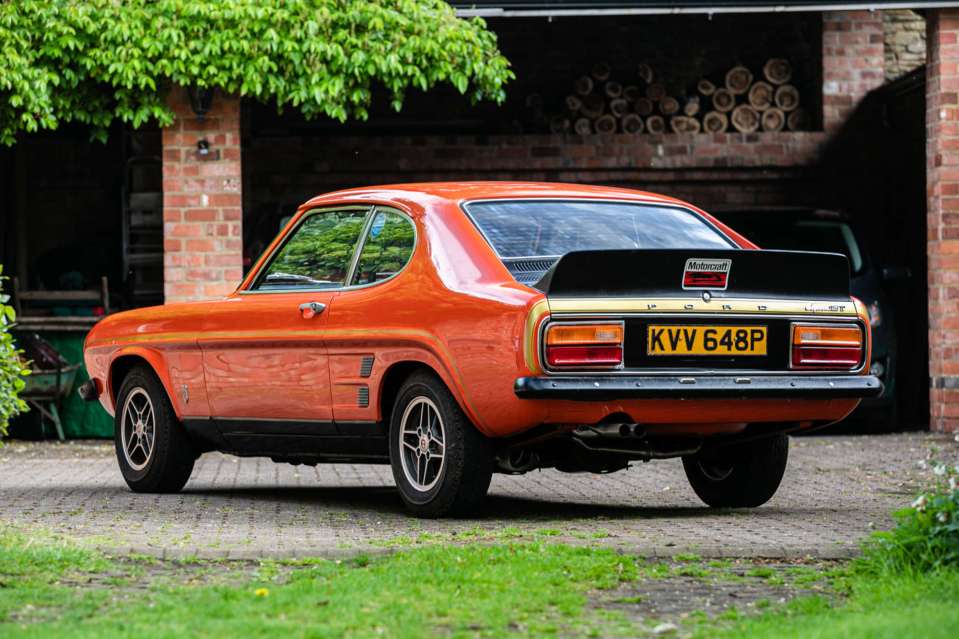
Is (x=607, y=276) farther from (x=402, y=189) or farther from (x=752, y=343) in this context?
(x=402, y=189)

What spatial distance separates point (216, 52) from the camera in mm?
13414

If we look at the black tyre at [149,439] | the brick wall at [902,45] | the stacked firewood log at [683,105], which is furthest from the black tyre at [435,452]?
the brick wall at [902,45]

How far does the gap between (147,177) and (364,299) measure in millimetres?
8873

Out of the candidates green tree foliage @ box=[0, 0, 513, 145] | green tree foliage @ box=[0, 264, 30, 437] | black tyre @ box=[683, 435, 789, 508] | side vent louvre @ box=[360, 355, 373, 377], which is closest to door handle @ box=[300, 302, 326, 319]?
side vent louvre @ box=[360, 355, 373, 377]

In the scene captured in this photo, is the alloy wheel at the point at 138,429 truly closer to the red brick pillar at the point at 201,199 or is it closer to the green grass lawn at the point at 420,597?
the green grass lawn at the point at 420,597

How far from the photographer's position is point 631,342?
6.99 metres

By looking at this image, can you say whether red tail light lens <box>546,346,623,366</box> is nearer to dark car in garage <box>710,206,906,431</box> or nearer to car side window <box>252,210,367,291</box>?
car side window <box>252,210,367,291</box>

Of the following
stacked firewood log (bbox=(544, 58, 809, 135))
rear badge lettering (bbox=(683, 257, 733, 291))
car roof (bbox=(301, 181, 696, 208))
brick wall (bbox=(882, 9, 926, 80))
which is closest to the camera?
rear badge lettering (bbox=(683, 257, 733, 291))

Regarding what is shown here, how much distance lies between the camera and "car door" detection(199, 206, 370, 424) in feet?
26.7

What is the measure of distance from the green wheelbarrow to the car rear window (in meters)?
7.75

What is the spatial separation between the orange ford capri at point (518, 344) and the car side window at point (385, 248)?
11 millimetres

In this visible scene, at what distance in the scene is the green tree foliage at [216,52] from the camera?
528 inches

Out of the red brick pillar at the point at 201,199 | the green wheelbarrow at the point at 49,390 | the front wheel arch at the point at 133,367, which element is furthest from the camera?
the green wheelbarrow at the point at 49,390

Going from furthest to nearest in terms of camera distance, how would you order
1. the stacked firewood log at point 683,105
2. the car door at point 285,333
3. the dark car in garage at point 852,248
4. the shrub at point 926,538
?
the stacked firewood log at point 683,105 → the dark car in garage at point 852,248 → the car door at point 285,333 → the shrub at point 926,538
